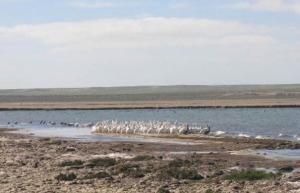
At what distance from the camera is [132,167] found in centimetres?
2462

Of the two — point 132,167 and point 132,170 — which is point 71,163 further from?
point 132,170

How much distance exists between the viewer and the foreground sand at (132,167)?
19969 mm

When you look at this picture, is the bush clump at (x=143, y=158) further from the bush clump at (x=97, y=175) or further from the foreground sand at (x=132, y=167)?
the bush clump at (x=97, y=175)

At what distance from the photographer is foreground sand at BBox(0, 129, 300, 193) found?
19969 mm

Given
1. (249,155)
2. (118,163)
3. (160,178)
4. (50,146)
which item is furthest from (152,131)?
(160,178)

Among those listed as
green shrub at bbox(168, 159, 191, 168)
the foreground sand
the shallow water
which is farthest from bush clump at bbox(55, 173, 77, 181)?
the shallow water

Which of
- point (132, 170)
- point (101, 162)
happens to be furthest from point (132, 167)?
point (101, 162)

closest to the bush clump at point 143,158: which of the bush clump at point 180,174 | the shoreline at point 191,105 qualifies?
the bush clump at point 180,174

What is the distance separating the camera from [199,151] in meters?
33.4

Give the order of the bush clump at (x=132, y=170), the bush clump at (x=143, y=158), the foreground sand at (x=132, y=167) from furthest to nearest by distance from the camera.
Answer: the bush clump at (x=143, y=158) → the bush clump at (x=132, y=170) → the foreground sand at (x=132, y=167)

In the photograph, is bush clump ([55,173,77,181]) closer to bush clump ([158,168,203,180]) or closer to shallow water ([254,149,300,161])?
bush clump ([158,168,203,180])

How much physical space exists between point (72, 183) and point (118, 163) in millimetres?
5517

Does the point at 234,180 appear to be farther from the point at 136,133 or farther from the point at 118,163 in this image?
the point at 136,133

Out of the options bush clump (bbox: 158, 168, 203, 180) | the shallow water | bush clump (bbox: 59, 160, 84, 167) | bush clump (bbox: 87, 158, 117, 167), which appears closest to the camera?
bush clump (bbox: 158, 168, 203, 180)
